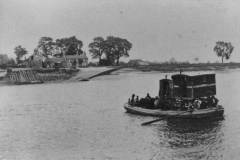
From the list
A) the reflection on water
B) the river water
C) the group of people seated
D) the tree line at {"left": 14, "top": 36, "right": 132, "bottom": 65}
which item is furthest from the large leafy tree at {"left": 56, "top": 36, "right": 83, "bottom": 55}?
the reflection on water

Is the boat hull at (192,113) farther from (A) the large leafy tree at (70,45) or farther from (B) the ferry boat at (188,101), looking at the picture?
(A) the large leafy tree at (70,45)

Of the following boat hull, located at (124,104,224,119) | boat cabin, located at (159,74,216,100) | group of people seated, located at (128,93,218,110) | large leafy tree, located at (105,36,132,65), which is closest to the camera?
boat hull, located at (124,104,224,119)

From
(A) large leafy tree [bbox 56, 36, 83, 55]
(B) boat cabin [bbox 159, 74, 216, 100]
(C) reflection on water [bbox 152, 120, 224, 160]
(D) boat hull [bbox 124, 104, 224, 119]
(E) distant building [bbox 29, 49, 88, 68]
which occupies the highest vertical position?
(A) large leafy tree [bbox 56, 36, 83, 55]

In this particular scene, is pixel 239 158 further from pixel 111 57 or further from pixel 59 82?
pixel 111 57

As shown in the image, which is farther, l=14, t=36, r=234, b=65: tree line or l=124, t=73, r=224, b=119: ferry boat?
l=14, t=36, r=234, b=65: tree line

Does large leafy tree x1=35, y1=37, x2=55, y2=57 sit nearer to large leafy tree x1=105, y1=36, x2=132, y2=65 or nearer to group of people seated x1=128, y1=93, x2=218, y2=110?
large leafy tree x1=105, y1=36, x2=132, y2=65

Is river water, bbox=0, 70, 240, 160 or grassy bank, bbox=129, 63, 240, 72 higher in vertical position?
grassy bank, bbox=129, 63, 240, 72

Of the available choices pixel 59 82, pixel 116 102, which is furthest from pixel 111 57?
pixel 116 102
